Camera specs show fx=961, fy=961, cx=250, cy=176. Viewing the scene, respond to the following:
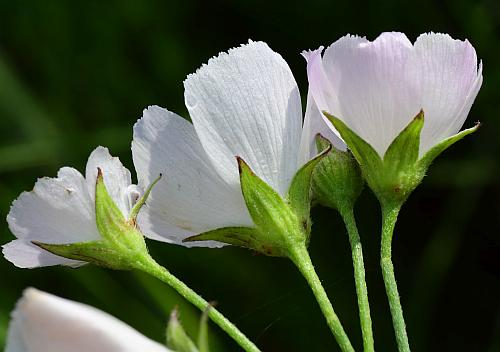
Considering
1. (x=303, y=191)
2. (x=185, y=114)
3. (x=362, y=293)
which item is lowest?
(x=362, y=293)

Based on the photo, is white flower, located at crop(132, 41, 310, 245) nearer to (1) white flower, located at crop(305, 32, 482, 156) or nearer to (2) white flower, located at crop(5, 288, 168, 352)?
(1) white flower, located at crop(305, 32, 482, 156)

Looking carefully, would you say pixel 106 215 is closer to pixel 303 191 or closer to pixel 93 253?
pixel 93 253

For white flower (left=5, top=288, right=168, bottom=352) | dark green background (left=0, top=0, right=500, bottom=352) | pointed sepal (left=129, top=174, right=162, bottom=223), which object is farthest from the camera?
dark green background (left=0, top=0, right=500, bottom=352)

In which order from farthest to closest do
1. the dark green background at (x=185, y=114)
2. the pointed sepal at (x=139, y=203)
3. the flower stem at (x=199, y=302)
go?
the dark green background at (x=185, y=114) → the pointed sepal at (x=139, y=203) → the flower stem at (x=199, y=302)

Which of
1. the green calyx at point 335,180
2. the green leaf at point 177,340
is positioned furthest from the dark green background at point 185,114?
the green leaf at point 177,340

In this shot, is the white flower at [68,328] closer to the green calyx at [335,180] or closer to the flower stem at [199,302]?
the flower stem at [199,302]

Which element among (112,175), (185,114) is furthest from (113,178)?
(185,114)

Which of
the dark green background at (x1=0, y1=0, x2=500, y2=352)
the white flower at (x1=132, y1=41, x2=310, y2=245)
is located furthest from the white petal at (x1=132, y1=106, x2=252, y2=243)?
the dark green background at (x1=0, y1=0, x2=500, y2=352)
